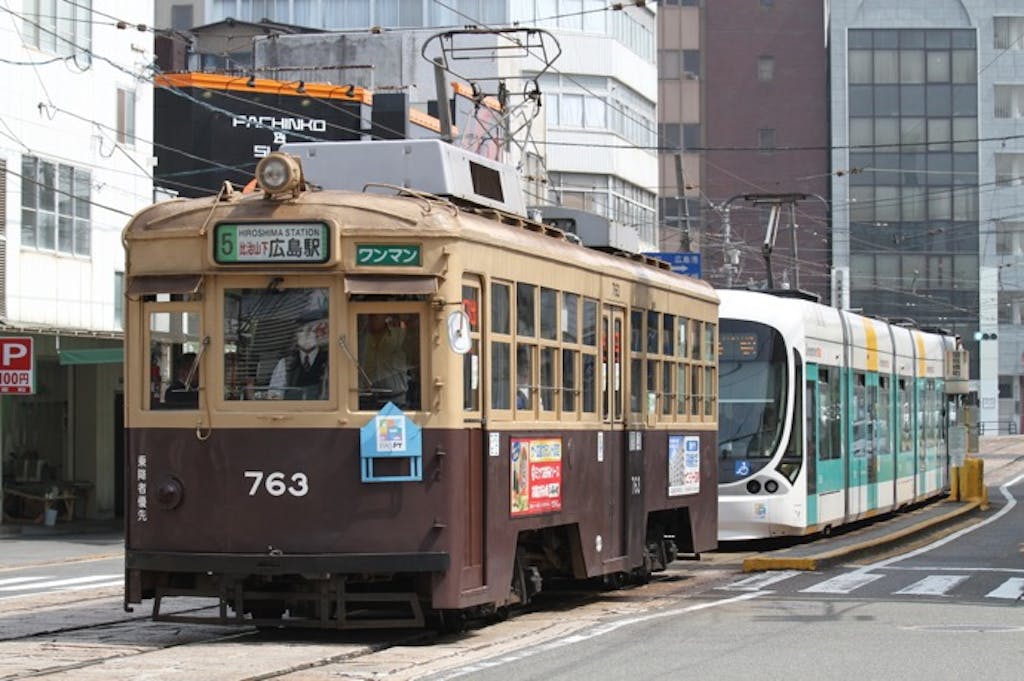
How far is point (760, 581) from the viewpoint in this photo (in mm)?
18719

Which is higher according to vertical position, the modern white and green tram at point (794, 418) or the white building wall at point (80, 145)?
the white building wall at point (80, 145)

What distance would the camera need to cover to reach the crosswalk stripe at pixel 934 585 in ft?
57.2

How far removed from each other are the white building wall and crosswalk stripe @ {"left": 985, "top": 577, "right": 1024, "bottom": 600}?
18.6 m

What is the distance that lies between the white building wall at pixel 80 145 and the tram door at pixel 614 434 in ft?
58.6

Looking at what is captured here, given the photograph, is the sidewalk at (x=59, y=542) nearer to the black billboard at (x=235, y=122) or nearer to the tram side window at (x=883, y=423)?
the tram side window at (x=883, y=423)

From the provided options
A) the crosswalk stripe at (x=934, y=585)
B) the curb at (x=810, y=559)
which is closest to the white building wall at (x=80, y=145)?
the curb at (x=810, y=559)

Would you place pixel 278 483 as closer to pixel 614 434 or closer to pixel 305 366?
pixel 305 366

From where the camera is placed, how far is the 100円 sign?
2906 cm

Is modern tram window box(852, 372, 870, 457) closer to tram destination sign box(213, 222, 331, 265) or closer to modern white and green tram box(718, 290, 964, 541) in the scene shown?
modern white and green tram box(718, 290, 964, 541)

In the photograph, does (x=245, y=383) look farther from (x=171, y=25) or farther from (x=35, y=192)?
(x=171, y=25)

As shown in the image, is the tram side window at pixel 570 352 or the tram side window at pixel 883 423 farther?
the tram side window at pixel 883 423

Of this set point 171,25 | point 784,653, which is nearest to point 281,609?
point 784,653

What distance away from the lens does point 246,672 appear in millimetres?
11430

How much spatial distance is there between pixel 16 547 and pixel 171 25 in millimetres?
42005
